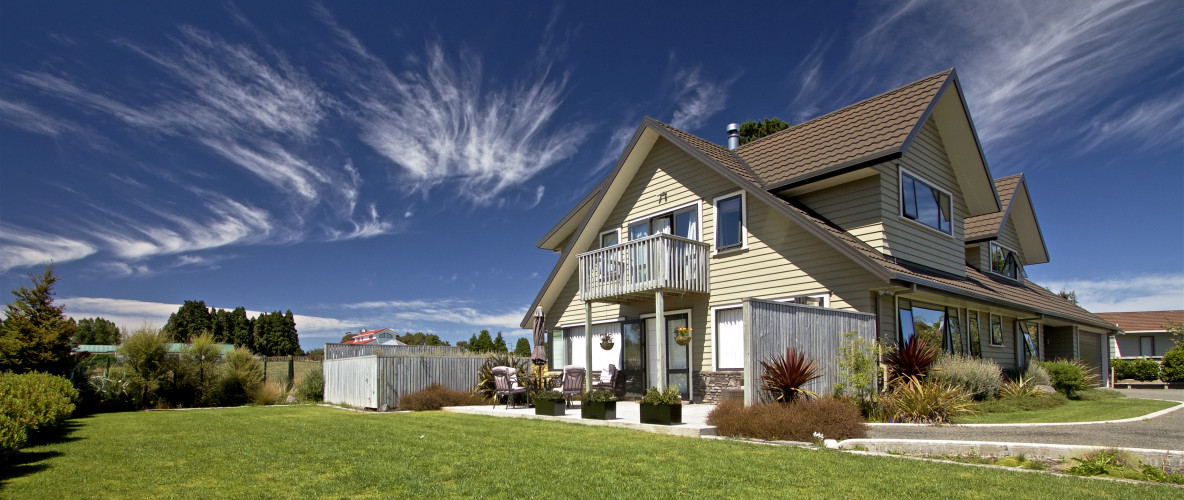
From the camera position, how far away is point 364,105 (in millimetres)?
20203

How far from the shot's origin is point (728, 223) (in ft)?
49.9

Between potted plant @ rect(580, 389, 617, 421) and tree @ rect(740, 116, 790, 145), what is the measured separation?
19701mm

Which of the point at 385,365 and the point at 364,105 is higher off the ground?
the point at 364,105

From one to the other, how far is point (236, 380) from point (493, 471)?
16.9 metres

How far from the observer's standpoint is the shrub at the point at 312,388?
835 inches

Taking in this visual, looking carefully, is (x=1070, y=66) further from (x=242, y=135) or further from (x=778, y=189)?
(x=242, y=135)

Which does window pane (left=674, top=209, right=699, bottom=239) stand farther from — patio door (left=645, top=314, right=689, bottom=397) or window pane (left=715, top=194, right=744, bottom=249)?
patio door (left=645, top=314, right=689, bottom=397)

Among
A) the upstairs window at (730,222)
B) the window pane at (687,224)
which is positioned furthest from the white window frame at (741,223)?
the window pane at (687,224)

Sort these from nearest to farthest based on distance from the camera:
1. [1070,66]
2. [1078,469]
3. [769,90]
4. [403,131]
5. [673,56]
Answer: [1078,469], [1070,66], [673,56], [403,131], [769,90]

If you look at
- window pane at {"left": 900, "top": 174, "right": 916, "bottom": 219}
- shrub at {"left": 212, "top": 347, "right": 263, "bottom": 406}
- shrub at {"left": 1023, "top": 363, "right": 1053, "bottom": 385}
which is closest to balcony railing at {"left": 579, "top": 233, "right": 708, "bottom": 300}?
window pane at {"left": 900, "top": 174, "right": 916, "bottom": 219}

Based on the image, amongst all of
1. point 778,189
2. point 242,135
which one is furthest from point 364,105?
point 778,189

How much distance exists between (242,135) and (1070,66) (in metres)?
22.1

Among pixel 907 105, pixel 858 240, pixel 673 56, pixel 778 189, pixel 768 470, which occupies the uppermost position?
pixel 673 56

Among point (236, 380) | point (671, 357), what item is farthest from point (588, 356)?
point (236, 380)
